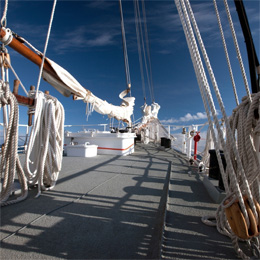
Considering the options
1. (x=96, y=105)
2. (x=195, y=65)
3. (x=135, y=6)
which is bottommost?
(x=195, y=65)

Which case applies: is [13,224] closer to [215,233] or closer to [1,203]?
[1,203]

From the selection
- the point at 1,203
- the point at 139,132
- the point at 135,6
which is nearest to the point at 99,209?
the point at 1,203

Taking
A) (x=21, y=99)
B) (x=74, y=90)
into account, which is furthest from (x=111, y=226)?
(x=74, y=90)

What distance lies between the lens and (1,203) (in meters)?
1.74

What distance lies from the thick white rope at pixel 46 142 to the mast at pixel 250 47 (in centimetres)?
270

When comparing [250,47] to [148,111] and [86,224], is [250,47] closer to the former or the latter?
[86,224]

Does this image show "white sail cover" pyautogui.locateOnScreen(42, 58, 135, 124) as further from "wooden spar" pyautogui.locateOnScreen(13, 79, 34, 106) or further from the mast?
the mast

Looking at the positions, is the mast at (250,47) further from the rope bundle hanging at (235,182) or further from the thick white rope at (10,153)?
the thick white rope at (10,153)

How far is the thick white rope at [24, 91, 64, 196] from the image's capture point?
2.17 m

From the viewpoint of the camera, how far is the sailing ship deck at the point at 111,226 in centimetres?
111

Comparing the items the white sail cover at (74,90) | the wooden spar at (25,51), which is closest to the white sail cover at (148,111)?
the white sail cover at (74,90)

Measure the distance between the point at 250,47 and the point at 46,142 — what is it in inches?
116

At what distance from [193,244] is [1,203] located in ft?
6.24

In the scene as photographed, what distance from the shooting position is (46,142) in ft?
7.20
